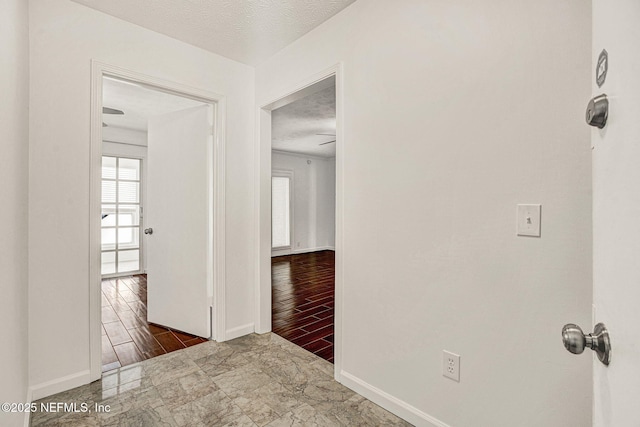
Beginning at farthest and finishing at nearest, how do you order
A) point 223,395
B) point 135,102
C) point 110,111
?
point 110,111, point 135,102, point 223,395

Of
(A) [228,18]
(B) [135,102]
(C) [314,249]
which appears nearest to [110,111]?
(B) [135,102]

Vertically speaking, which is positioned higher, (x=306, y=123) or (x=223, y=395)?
(x=306, y=123)

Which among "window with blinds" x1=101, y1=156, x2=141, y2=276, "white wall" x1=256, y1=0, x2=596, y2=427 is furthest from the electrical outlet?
"window with blinds" x1=101, y1=156, x2=141, y2=276

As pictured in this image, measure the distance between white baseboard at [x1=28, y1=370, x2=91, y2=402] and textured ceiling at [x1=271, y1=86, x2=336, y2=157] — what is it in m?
3.08

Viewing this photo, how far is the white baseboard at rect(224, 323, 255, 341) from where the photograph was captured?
8.87ft

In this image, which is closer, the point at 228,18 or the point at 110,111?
the point at 228,18

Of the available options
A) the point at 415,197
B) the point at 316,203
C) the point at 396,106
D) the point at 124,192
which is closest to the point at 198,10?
the point at 396,106

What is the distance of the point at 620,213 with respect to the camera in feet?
1.49

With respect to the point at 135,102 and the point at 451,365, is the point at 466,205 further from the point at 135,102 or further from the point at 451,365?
the point at 135,102

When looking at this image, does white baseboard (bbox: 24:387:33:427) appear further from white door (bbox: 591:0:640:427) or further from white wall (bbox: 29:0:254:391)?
white door (bbox: 591:0:640:427)

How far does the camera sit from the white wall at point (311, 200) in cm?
757

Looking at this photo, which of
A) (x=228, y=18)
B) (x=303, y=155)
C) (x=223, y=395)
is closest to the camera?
(x=223, y=395)

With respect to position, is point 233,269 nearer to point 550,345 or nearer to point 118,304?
point 118,304

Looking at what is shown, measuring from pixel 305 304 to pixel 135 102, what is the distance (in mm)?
3346
